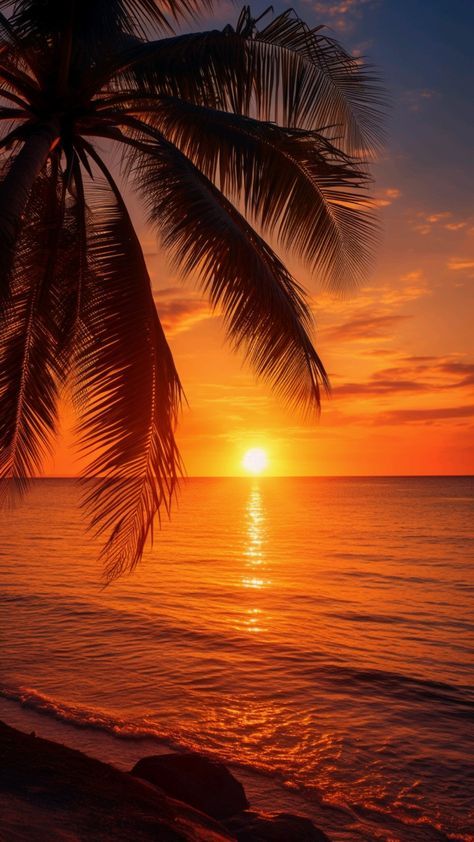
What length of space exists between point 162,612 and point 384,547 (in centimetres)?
2322

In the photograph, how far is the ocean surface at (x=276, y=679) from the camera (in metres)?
7.64

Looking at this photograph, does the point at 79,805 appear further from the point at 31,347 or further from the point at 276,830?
the point at 31,347

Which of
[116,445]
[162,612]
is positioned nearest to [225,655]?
[162,612]

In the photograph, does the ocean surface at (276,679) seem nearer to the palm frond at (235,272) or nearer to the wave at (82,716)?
the wave at (82,716)

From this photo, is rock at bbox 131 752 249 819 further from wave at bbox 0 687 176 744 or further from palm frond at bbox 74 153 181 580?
wave at bbox 0 687 176 744

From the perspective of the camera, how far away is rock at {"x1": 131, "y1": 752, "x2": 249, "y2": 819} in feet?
19.3

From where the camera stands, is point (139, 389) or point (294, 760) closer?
point (139, 389)

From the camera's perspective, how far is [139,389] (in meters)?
6.09

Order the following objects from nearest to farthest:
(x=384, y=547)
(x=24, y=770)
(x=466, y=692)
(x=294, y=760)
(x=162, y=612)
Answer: (x=24, y=770) → (x=294, y=760) → (x=466, y=692) → (x=162, y=612) → (x=384, y=547)

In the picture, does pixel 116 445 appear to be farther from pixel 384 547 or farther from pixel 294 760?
pixel 384 547

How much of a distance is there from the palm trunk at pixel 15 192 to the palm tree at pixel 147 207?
0.02 meters

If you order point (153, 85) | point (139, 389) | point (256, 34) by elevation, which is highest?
point (256, 34)

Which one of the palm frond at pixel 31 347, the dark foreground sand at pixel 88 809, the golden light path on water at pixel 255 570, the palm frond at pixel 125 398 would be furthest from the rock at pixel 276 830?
the golden light path on water at pixel 255 570

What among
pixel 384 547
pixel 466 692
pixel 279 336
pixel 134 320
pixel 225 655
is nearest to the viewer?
pixel 279 336
